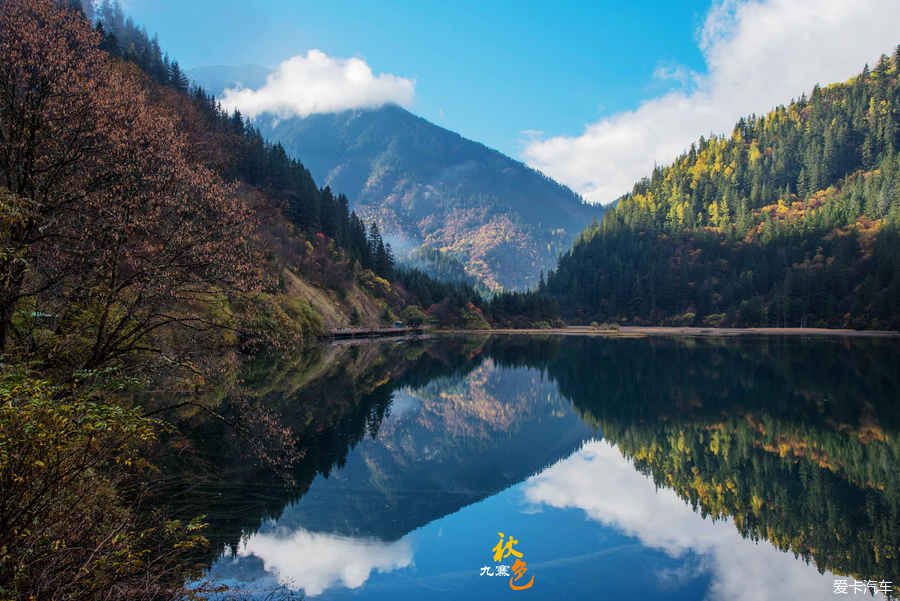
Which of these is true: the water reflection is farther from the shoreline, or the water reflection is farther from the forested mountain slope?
the forested mountain slope

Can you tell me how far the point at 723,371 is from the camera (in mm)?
36812

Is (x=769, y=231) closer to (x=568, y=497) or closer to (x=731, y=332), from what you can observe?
(x=731, y=332)

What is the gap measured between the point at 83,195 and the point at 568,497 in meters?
13.7

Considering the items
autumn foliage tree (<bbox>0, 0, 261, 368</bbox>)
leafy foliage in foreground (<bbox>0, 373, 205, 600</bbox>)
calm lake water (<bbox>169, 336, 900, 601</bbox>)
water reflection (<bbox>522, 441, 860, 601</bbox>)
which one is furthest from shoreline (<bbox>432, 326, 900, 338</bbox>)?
leafy foliage in foreground (<bbox>0, 373, 205, 600</bbox>)

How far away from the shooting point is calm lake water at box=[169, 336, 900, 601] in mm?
9242

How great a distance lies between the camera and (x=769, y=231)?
121 meters

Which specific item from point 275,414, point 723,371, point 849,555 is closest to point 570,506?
point 849,555

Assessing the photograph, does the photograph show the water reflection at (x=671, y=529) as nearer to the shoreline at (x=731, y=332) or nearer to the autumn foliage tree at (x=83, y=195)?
the autumn foliage tree at (x=83, y=195)

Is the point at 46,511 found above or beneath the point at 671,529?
above

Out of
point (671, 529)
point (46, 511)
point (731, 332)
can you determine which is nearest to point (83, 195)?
point (46, 511)

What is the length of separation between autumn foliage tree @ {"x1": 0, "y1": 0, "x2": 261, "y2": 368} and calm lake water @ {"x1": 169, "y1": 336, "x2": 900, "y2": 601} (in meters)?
5.24

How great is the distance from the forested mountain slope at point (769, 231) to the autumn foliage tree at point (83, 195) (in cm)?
10048

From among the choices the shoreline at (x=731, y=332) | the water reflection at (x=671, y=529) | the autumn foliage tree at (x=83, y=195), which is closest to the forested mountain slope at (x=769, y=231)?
the shoreline at (x=731, y=332)

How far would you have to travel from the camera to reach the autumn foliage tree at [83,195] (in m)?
7.82
